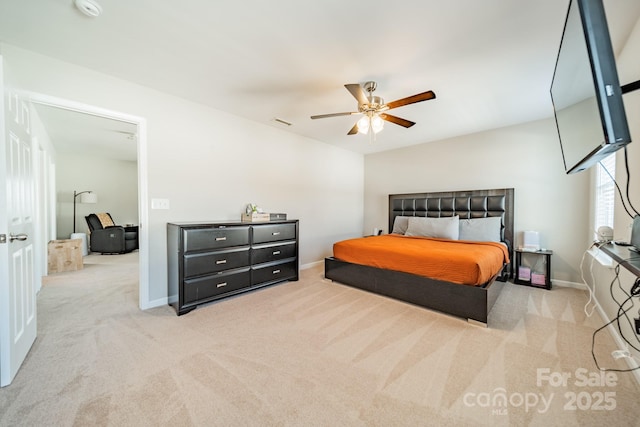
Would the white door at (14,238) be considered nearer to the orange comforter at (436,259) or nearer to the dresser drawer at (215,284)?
the dresser drawer at (215,284)

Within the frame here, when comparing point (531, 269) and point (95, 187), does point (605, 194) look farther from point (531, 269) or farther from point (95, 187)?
point (95, 187)

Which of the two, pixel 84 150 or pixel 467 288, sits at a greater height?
pixel 84 150

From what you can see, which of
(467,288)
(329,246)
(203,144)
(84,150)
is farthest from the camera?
(84,150)

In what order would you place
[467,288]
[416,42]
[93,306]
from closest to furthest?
[416,42], [467,288], [93,306]

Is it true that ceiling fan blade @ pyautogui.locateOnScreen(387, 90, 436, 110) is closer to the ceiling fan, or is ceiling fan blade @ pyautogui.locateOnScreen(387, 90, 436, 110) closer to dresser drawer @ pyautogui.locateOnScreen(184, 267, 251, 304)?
the ceiling fan

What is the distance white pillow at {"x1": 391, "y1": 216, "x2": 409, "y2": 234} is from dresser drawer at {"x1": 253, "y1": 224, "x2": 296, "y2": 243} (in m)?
2.15

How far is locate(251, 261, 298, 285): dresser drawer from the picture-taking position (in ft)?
10.8

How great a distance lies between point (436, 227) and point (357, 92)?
2721 millimetres

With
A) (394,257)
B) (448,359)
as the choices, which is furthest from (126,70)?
(448,359)

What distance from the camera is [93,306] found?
285 cm

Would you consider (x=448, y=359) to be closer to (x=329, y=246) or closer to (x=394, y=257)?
(x=394, y=257)

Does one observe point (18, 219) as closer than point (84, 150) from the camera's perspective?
Yes

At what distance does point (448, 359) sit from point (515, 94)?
10.1 feet

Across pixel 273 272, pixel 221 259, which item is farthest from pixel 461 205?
pixel 221 259
